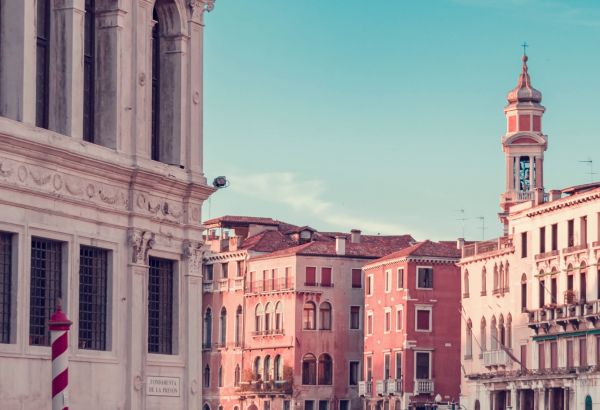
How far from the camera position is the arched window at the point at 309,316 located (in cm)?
9781

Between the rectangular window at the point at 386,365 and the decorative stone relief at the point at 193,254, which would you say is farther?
the rectangular window at the point at 386,365

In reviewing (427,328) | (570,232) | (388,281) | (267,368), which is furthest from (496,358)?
(267,368)

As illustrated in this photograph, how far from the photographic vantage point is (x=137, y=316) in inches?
1251

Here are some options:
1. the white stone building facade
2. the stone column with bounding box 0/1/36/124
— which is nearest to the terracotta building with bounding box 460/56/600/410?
the white stone building facade

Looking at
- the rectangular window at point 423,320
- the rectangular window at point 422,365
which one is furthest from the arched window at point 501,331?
the rectangular window at point 422,365

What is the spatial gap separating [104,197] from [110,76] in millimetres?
2013

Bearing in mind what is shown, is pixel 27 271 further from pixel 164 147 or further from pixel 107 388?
pixel 164 147

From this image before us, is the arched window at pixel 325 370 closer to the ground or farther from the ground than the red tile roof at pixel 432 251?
closer to the ground

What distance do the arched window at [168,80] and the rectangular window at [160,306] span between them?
1.78m

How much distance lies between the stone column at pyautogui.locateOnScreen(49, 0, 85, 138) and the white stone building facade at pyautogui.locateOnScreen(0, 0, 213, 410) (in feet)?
0.07

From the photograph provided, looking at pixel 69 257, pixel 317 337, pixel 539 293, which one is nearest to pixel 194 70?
pixel 69 257

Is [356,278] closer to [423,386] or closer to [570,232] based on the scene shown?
[423,386]

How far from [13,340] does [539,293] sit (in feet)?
168

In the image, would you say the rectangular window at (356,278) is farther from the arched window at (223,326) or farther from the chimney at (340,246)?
the arched window at (223,326)
